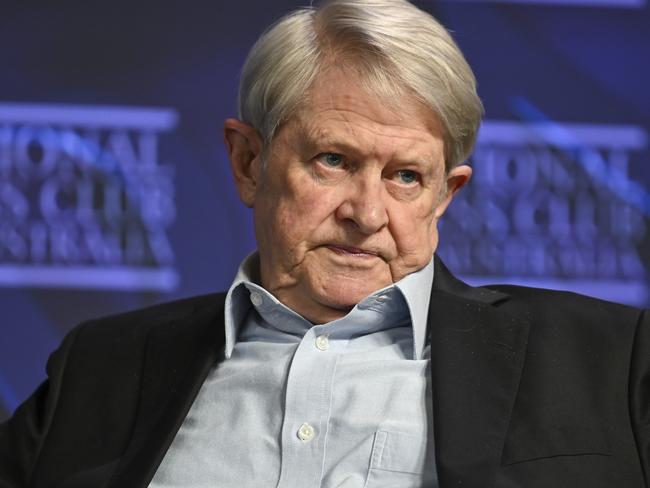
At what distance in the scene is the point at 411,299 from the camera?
7.11ft

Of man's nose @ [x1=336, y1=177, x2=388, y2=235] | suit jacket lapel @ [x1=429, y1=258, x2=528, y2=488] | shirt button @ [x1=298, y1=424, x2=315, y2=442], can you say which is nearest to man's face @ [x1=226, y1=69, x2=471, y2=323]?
man's nose @ [x1=336, y1=177, x2=388, y2=235]

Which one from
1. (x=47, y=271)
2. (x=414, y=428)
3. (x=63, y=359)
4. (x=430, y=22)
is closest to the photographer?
(x=414, y=428)

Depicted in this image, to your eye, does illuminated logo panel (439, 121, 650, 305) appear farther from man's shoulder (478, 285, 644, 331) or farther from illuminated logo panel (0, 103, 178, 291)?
man's shoulder (478, 285, 644, 331)

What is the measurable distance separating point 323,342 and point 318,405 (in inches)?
5.3

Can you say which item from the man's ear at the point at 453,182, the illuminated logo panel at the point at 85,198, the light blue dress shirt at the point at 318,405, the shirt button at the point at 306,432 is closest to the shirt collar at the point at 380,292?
the light blue dress shirt at the point at 318,405

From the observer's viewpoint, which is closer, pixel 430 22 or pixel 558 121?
pixel 430 22

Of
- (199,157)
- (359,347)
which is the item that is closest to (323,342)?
(359,347)

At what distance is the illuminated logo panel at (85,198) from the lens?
3.12 metres

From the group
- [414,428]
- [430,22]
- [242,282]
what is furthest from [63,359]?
[430,22]

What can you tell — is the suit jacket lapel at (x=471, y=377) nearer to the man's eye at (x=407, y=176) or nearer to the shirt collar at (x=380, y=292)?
the shirt collar at (x=380, y=292)

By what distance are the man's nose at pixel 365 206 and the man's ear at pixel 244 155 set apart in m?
0.22

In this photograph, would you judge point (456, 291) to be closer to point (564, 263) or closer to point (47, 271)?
point (564, 263)

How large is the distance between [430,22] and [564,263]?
1107mm

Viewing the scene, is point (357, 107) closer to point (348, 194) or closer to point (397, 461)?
point (348, 194)
